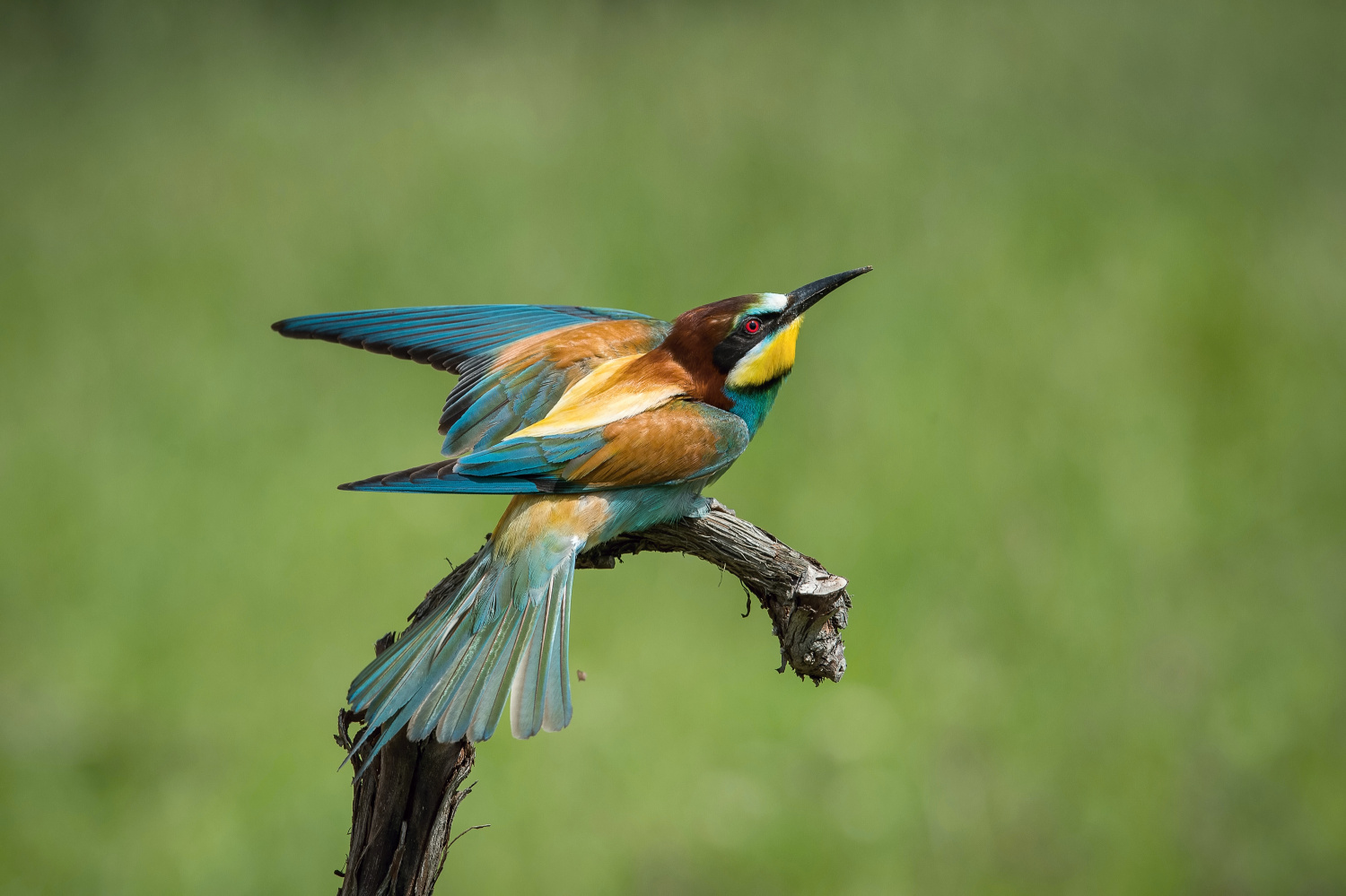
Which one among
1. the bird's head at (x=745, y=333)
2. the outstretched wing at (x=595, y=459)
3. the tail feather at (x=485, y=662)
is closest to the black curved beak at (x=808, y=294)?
the bird's head at (x=745, y=333)

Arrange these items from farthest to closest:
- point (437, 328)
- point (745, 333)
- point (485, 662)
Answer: point (437, 328), point (745, 333), point (485, 662)

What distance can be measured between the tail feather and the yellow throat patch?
408mm

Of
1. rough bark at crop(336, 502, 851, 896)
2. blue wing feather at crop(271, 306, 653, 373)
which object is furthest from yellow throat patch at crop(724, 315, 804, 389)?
blue wing feather at crop(271, 306, 653, 373)

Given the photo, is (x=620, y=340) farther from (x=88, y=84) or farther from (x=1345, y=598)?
(x=88, y=84)

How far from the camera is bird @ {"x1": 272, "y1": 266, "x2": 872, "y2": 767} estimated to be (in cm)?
139

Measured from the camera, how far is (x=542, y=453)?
154cm

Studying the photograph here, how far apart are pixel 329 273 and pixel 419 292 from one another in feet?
1.19

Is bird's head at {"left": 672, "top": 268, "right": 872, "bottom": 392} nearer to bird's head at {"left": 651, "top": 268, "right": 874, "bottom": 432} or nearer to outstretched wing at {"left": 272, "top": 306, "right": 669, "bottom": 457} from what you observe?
bird's head at {"left": 651, "top": 268, "right": 874, "bottom": 432}

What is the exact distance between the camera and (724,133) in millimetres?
3900

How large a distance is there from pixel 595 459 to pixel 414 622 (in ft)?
1.27

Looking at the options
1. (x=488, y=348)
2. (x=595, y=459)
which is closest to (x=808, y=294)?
(x=595, y=459)

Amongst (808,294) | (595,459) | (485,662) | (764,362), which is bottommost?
(485,662)

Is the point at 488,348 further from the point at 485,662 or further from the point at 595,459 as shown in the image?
the point at 485,662

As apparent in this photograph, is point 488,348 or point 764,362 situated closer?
point 764,362
